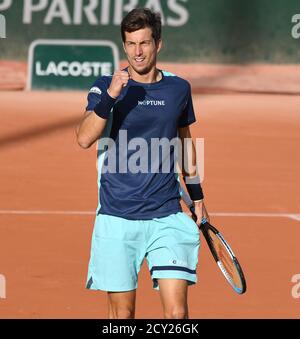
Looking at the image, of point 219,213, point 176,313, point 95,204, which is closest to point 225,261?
point 176,313

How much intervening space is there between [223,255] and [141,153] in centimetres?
113

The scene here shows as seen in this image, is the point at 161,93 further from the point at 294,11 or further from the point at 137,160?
the point at 294,11

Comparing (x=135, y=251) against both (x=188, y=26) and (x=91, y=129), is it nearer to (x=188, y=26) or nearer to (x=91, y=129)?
(x=91, y=129)

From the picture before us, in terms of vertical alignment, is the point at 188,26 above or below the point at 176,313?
above

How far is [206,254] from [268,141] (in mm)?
6730

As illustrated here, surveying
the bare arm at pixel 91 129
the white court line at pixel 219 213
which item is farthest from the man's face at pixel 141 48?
the white court line at pixel 219 213

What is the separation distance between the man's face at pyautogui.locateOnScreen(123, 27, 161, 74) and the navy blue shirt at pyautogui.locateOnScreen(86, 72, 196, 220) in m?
0.16

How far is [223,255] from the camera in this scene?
6918 mm

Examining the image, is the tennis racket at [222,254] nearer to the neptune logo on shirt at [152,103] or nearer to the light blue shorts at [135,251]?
the light blue shorts at [135,251]

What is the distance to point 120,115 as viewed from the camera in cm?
613

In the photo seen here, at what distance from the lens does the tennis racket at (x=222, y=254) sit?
21.7 feet

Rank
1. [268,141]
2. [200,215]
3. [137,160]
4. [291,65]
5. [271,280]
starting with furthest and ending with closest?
[291,65]
[268,141]
[271,280]
[200,215]
[137,160]
